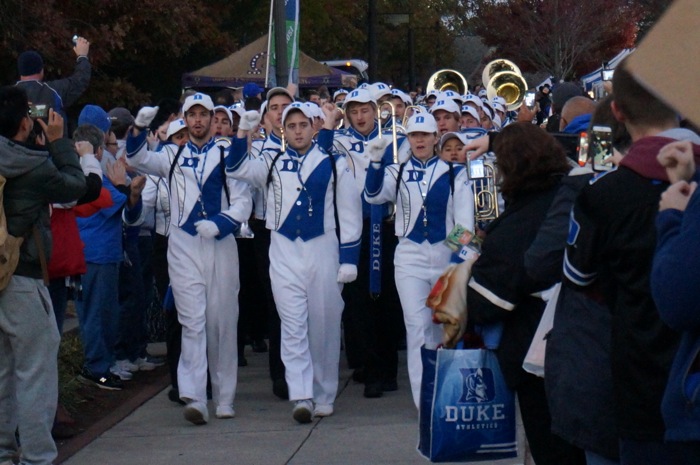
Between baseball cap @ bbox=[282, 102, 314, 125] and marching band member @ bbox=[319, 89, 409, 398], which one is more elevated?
baseball cap @ bbox=[282, 102, 314, 125]

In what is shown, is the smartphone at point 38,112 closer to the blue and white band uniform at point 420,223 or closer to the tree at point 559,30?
the blue and white band uniform at point 420,223

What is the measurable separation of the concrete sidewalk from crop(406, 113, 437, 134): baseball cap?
1923mm

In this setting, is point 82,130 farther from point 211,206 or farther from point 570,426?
point 570,426

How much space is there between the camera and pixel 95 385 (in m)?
9.98

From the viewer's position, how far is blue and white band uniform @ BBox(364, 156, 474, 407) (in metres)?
8.67

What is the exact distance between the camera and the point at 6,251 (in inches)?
254

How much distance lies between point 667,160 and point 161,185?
662cm

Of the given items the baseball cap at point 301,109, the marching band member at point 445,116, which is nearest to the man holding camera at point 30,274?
the baseball cap at point 301,109

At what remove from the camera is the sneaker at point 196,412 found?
28.5 feet

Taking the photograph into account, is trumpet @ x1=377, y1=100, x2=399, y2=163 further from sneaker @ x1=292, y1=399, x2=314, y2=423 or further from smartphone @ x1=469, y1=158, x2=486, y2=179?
smartphone @ x1=469, y1=158, x2=486, y2=179

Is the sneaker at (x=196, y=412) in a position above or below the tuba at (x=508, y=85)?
below

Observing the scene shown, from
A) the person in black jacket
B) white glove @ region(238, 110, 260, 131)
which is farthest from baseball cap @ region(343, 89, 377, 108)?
the person in black jacket

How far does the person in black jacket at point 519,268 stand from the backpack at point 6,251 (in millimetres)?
2436

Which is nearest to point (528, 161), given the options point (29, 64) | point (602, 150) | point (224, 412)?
point (602, 150)
